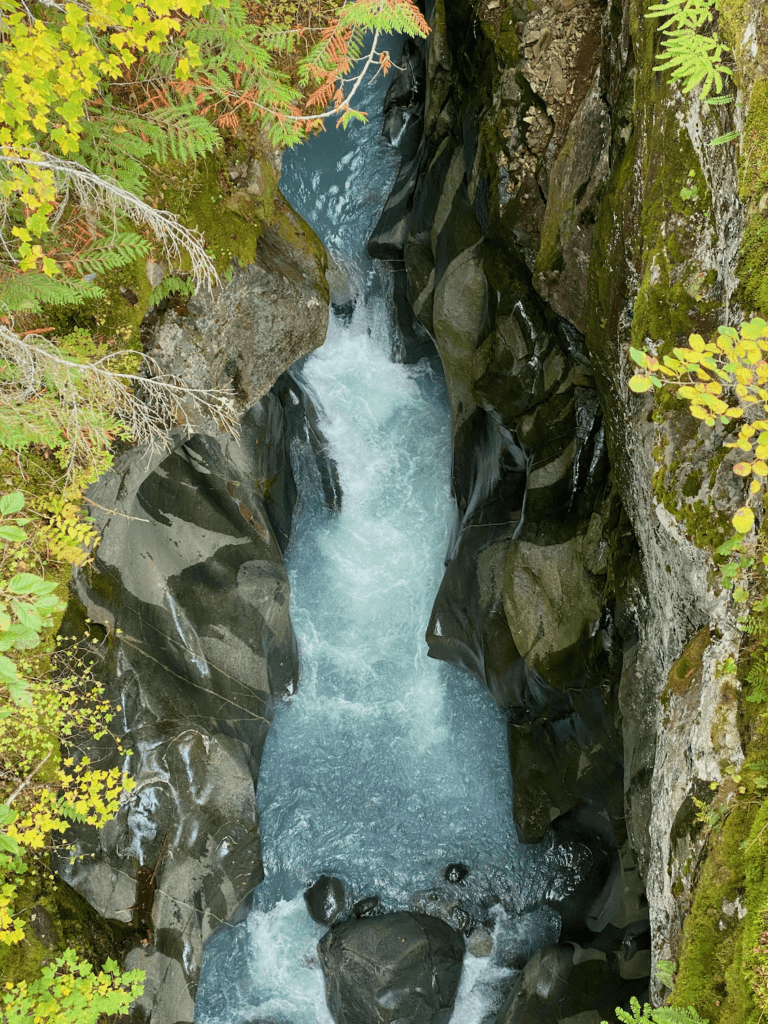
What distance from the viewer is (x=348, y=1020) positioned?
880 cm

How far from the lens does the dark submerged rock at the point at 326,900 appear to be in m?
9.35

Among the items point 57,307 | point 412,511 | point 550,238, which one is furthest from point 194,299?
point 412,511

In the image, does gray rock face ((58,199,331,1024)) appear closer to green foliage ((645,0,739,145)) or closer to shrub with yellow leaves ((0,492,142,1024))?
shrub with yellow leaves ((0,492,142,1024))

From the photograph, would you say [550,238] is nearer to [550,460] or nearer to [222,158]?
[550,460]

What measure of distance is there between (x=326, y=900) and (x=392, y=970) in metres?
1.34

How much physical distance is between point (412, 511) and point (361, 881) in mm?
5820

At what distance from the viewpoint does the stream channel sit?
30.5 ft

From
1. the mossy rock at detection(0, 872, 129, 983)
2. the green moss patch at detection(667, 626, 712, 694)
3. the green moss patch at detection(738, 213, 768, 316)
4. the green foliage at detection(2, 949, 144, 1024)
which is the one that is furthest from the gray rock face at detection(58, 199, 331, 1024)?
the green moss patch at detection(667, 626, 712, 694)

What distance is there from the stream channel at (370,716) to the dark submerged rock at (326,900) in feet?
0.43

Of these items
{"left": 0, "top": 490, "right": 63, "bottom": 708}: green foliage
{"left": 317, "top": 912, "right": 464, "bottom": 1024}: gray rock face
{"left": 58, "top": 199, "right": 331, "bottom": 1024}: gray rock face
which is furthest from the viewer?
{"left": 317, "top": 912, "right": 464, "bottom": 1024}: gray rock face

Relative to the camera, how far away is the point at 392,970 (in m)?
8.57

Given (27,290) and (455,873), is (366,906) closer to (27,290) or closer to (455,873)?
(455,873)

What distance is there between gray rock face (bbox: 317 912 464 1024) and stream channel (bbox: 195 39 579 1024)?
36cm

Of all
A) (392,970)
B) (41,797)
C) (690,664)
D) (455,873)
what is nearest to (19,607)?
(41,797)
